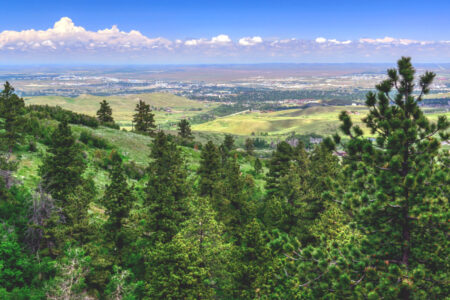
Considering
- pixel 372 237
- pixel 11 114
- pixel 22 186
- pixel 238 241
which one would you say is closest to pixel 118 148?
pixel 11 114

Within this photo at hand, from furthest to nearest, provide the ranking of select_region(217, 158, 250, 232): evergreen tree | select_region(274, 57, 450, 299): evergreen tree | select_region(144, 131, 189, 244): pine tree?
select_region(217, 158, 250, 232): evergreen tree
select_region(144, 131, 189, 244): pine tree
select_region(274, 57, 450, 299): evergreen tree

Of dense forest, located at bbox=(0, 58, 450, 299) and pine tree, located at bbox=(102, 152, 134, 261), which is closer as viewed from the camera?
dense forest, located at bbox=(0, 58, 450, 299)

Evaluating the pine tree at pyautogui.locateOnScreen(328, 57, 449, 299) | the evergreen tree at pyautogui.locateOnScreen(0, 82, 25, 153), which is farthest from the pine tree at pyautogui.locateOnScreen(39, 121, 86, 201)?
the pine tree at pyautogui.locateOnScreen(328, 57, 449, 299)

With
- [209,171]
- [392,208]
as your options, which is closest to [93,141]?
[209,171]

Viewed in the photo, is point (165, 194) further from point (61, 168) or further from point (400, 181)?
point (400, 181)

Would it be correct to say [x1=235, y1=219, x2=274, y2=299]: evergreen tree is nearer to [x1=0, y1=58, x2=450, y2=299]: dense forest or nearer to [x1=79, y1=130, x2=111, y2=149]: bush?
[x1=0, y1=58, x2=450, y2=299]: dense forest

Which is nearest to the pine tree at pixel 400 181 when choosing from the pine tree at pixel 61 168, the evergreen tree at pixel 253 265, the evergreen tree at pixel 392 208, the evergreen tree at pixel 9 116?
the evergreen tree at pixel 392 208
